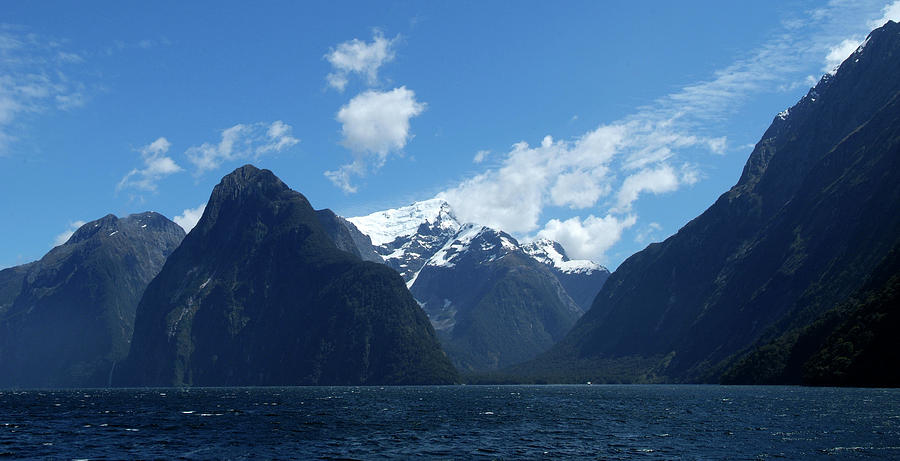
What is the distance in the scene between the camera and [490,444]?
293 ft

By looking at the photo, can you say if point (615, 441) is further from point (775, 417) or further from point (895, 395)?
point (895, 395)

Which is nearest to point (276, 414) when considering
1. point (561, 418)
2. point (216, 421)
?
point (216, 421)

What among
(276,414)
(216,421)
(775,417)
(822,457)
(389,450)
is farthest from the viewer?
(276,414)

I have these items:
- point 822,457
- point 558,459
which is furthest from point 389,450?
point 822,457

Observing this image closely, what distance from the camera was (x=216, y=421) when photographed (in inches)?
5012

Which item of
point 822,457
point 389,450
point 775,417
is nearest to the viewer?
point 822,457

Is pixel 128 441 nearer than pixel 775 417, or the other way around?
pixel 128 441

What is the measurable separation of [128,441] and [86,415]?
202ft

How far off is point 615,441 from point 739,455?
1733cm

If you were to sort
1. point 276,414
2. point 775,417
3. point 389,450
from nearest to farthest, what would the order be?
point 389,450, point 775,417, point 276,414

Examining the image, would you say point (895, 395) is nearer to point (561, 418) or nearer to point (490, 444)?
point (561, 418)

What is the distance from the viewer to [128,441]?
3696 inches

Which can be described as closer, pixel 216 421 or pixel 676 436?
pixel 676 436

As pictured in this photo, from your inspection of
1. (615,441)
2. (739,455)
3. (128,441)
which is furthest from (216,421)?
(739,455)
